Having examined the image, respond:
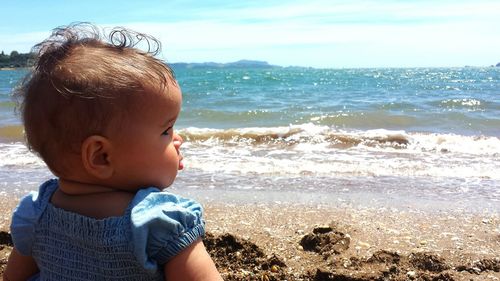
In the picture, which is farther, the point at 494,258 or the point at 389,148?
the point at 389,148

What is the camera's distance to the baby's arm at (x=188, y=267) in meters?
1.30

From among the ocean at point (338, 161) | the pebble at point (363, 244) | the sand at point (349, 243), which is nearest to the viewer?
the sand at point (349, 243)

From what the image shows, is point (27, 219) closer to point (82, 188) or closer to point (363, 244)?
point (82, 188)

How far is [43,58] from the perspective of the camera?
1385 millimetres

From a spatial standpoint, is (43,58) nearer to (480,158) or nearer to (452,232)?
(452,232)

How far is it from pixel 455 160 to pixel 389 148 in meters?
1.39

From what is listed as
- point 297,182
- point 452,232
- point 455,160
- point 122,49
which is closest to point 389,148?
point 455,160

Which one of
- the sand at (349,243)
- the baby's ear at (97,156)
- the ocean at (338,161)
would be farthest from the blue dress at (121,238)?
the sand at (349,243)

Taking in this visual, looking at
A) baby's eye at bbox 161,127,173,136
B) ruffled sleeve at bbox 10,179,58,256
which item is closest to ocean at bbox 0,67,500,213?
ruffled sleeve at bbox 10,179,58,256

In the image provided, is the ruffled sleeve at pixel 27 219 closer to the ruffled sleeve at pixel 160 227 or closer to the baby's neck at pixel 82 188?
the baby's neck at pixel 82 188

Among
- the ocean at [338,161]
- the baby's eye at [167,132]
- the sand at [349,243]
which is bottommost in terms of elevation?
the ocean at [338,161]

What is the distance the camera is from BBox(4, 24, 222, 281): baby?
1275 mm

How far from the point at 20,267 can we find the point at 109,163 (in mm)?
540

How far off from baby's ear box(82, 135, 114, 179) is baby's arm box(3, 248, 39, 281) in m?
0.45
